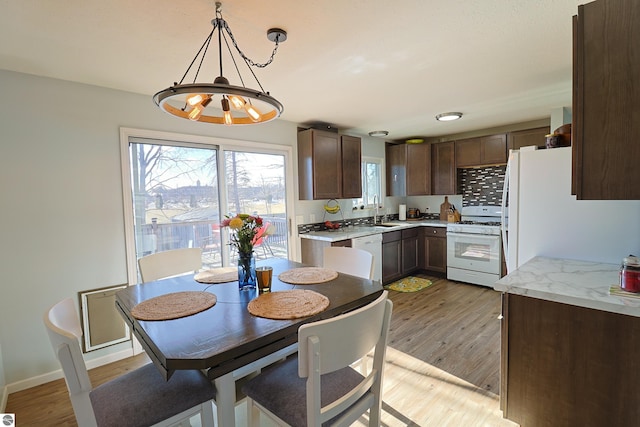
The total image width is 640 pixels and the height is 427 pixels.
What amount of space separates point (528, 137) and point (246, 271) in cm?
405

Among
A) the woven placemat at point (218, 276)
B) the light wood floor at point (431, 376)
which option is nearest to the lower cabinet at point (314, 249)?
the light wood floor at point (431, 376)

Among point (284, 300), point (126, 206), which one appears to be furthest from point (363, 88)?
point (126, 206)

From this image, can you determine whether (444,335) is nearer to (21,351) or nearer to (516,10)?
(516,10)

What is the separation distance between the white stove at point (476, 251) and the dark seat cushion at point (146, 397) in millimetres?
3832

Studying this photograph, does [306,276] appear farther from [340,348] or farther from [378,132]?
[378,132]

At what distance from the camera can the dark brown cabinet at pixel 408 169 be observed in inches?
193

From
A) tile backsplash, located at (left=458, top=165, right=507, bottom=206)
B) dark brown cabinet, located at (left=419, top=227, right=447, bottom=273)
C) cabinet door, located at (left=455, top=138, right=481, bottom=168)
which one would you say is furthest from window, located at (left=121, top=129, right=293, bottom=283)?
tile backsplash, located at (left=458, top=165, right=507, bottom=206)

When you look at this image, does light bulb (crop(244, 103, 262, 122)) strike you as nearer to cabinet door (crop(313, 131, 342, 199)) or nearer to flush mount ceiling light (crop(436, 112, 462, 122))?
cabinet door (crop(313, 131, 342, 199))

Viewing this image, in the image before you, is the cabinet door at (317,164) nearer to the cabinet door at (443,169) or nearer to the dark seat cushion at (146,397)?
the cabinet door at (443,169)

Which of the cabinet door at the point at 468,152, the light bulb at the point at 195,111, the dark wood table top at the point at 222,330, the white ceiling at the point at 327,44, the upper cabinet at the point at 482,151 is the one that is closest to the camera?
the dark wood table top at the point at 222,330

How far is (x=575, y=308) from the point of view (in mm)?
1386

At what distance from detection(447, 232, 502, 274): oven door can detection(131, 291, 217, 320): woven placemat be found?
3658mm

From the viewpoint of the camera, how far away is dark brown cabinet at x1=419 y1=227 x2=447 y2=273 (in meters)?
4.56

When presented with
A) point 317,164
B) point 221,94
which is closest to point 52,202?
point 221,94
